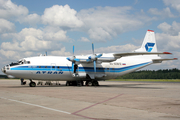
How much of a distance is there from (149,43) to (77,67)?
17.0m

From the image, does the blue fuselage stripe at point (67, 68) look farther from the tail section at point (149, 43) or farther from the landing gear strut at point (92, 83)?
the tail section at point (149, 43)

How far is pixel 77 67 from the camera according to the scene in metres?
33.0

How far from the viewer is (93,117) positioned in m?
8.48

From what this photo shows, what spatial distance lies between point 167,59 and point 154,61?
265 centimetres

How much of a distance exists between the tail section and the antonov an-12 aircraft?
8.21ft

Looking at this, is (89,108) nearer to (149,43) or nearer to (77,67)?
(77,67)

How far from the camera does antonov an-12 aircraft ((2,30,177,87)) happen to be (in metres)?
29.5

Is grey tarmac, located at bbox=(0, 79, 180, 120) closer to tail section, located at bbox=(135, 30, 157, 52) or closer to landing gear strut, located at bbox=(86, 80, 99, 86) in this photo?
landing gear strut, located at bbox=(86, 80, 99, 86)

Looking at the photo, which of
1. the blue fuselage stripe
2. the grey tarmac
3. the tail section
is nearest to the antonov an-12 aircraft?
the blue fuselage stripe

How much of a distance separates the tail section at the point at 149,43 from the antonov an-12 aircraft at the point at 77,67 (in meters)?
2.50

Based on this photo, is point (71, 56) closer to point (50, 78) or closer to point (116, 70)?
point (50, 78)

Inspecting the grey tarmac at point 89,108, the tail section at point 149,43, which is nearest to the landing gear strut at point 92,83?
the tail section at point 149,43

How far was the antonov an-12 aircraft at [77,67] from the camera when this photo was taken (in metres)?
29.5

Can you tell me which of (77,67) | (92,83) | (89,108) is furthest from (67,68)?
(89,108)
